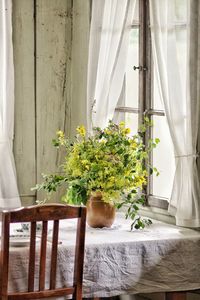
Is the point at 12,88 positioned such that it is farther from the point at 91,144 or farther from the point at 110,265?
the point at 110,265

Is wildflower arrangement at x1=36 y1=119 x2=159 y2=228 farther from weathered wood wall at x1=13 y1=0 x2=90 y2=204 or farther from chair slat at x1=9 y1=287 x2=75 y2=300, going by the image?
weathered wood wall at x1=13 y1=0 x2=90 y2=204

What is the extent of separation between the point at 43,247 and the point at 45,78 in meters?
1.85

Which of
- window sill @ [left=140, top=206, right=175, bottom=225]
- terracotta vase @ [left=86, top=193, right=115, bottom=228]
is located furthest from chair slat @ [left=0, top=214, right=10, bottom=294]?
window sill @ [left=140, top=206, right=175, bottom=225]

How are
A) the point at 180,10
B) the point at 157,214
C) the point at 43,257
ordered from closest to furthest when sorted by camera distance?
the point at 43,257
the point at 180,10
the point at 157,214

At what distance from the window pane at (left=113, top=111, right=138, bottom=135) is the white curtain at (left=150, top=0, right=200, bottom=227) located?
19.6 inches

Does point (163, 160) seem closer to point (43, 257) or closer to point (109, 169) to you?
point (109, 169)

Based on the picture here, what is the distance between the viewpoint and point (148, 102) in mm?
4832

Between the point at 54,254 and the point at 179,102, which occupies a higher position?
the point at 179,102

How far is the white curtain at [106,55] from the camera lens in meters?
4.87

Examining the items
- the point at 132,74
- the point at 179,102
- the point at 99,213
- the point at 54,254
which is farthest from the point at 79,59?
the point at 54,254

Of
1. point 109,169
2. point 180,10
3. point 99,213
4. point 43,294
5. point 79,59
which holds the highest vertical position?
point 180,10

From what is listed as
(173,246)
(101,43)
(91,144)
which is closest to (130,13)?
(101,43)

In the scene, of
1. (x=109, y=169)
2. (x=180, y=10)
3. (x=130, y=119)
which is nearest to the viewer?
Result: (x=109, y=169)

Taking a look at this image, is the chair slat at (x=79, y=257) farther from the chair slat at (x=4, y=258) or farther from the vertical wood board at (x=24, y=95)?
the vertical wood board at (x=24, y=95)
